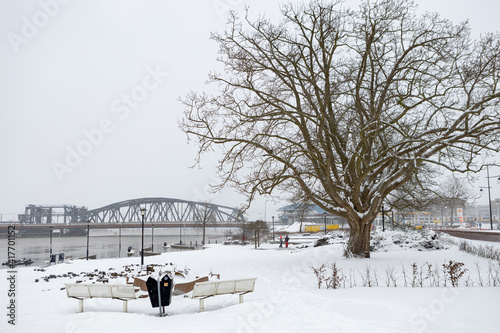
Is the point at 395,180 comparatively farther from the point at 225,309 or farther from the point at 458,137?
the point at 225,309

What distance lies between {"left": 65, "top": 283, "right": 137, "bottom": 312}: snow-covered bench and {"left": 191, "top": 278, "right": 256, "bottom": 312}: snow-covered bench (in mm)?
1518

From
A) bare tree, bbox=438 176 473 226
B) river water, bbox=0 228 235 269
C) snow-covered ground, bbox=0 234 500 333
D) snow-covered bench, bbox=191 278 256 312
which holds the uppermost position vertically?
bare tree, bbox=438 176 473 226

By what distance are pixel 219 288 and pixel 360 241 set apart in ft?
32.8

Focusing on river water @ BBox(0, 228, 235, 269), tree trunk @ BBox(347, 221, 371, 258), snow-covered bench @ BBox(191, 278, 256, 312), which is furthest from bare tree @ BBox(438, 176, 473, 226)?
river water @ BBox(0, 228, 235, 269)

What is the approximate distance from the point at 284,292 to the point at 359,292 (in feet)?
6.61

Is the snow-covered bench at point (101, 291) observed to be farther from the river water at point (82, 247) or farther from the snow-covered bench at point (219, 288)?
the river water at point (82, 247)

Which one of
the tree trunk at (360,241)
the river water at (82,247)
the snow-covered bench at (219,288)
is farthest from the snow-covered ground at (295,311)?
the river water at (82,247)

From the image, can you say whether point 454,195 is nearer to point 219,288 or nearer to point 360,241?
point 360,241

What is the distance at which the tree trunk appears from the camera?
55.4 feet

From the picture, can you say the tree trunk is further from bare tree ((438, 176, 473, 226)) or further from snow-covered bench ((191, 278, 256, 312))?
snow-covered bench ((191, 278, 256, 312))

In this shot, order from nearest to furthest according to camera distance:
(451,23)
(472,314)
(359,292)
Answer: (472,314)
(359,292)
(451,23)

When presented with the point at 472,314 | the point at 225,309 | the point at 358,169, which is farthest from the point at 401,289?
the point at 358,169

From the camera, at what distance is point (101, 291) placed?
864 centimetres

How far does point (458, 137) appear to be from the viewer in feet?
48.2
